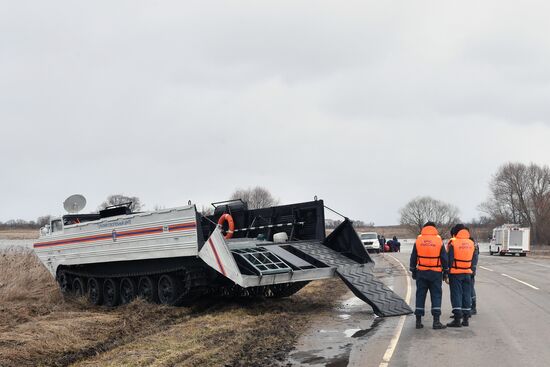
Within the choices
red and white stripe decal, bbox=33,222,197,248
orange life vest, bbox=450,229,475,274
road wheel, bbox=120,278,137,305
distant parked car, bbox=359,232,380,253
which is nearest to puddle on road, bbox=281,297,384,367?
orange life vest, bbox=450,229,475,274

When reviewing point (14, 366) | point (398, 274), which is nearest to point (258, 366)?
point (14, 366)

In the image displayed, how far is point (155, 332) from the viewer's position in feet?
32.3

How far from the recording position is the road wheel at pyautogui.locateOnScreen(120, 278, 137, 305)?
540 inches

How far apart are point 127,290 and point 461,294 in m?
7.94

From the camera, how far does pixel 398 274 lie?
70.8 feet

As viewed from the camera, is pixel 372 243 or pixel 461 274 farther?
pixel 372 243

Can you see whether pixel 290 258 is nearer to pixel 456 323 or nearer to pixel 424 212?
pixel 456 323

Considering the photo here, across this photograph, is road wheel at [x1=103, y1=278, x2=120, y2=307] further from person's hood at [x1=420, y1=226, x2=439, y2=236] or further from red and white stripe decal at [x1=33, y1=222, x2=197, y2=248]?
person's hood at [x1=420, y1=226, x2=439, y2=236]

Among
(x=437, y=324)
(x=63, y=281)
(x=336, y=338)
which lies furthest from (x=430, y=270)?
(x=63, y=281)

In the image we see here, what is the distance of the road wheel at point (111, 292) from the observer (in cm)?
1430

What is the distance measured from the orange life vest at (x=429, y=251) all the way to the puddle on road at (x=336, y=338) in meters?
1.35

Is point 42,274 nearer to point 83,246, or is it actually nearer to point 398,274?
point 83,246

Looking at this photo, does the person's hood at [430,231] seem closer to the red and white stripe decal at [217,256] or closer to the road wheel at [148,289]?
the red and white stripe decal at [217,256]

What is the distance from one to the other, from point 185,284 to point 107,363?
4.78m
